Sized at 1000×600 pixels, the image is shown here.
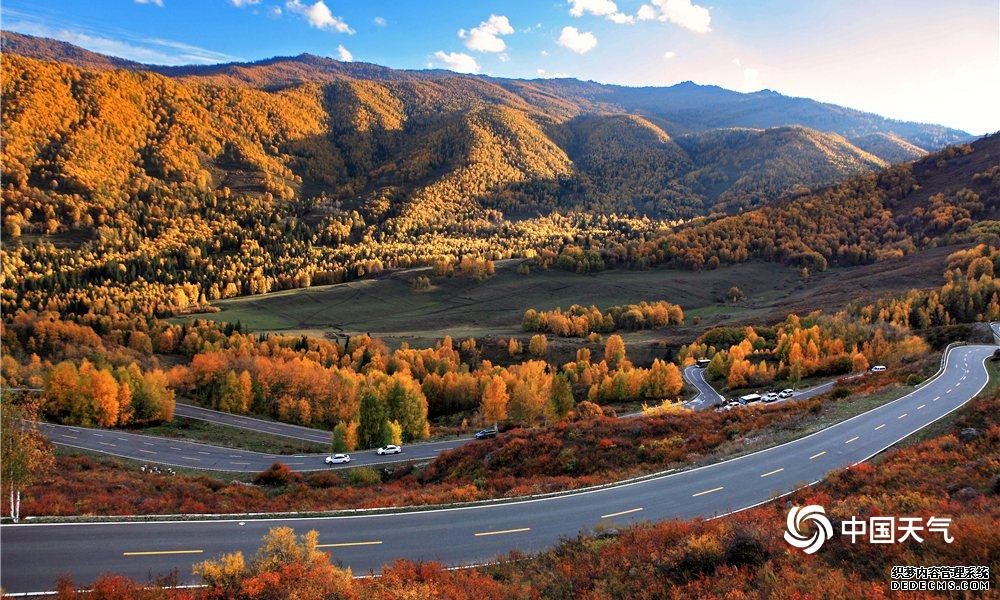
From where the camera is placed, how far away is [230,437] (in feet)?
239

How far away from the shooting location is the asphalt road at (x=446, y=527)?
2025 cm

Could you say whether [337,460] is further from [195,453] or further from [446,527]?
[446,527]

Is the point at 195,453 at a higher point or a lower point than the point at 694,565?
lower

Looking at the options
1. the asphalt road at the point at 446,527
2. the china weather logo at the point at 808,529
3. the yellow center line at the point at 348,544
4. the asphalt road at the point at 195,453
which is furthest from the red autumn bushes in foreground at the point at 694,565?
the asphalt road at the point at 195,453

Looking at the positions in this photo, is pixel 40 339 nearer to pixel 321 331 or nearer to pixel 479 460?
pixel 321 331

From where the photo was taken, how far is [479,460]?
1563 inches

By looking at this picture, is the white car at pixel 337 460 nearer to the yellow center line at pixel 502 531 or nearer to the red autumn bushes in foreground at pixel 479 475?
the red autumn bushes in foreground at pixel 479 475

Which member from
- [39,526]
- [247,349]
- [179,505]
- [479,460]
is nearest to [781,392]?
[479,460]

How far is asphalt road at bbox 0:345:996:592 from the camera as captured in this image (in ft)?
66.4

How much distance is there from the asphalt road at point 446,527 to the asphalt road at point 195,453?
35.5m

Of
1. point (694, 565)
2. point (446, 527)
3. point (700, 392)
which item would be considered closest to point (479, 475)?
point (446, 527)

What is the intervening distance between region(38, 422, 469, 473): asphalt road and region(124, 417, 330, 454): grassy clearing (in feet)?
8.49

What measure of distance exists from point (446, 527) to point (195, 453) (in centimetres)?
5285

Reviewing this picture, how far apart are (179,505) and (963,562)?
33.0 metres
